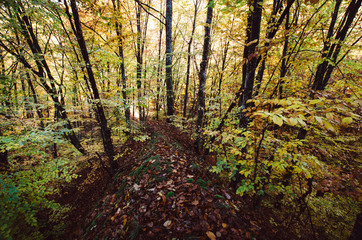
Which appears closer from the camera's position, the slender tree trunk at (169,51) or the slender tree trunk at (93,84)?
the slender tree trunk at (93,84)

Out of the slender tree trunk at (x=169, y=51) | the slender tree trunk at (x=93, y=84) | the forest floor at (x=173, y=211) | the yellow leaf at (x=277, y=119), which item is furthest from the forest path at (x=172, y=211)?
the slender tree trunk at (x=169, y=51)

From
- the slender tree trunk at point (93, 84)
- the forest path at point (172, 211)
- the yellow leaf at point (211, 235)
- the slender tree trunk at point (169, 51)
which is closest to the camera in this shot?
the yellow leaf at point (211, 235)

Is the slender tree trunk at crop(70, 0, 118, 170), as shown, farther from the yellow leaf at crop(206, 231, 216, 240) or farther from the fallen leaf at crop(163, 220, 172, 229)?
the yellow leaf at crop(206, 231, 216, 240)

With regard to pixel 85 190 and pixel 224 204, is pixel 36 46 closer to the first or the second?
pixel 85 190

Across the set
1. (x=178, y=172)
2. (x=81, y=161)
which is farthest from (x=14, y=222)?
(x=81, y=161)

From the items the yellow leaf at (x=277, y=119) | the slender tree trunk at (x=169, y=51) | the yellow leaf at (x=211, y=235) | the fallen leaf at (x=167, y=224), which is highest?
the slender tree trunk at (x=169, y=51)

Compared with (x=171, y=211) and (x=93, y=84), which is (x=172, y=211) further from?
(x=93, y=84)

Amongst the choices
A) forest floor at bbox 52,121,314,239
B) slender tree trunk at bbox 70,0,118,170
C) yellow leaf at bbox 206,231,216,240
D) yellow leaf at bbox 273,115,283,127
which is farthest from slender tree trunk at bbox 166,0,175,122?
yellow leaf at bbox 206,231,216,240

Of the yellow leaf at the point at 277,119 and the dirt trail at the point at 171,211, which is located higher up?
the yellow leaf at the point at 277,119

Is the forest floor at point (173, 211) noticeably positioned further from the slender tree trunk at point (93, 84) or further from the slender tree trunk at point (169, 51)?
the slender tree trunk at point (169, 51)

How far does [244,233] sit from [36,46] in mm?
11790

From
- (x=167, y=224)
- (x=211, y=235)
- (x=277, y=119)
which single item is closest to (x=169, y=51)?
(x=277, y=119)

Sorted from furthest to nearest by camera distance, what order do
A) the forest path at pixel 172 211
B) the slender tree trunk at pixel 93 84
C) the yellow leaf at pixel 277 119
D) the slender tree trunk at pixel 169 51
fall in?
the slender tree trunk at pixel 169 51 < the slender tree trunk at pixel 93 84 < the forest path at pixel 172 211 < the yellow leaf at pixel 277 119

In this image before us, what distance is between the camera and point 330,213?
5312 millimetres
